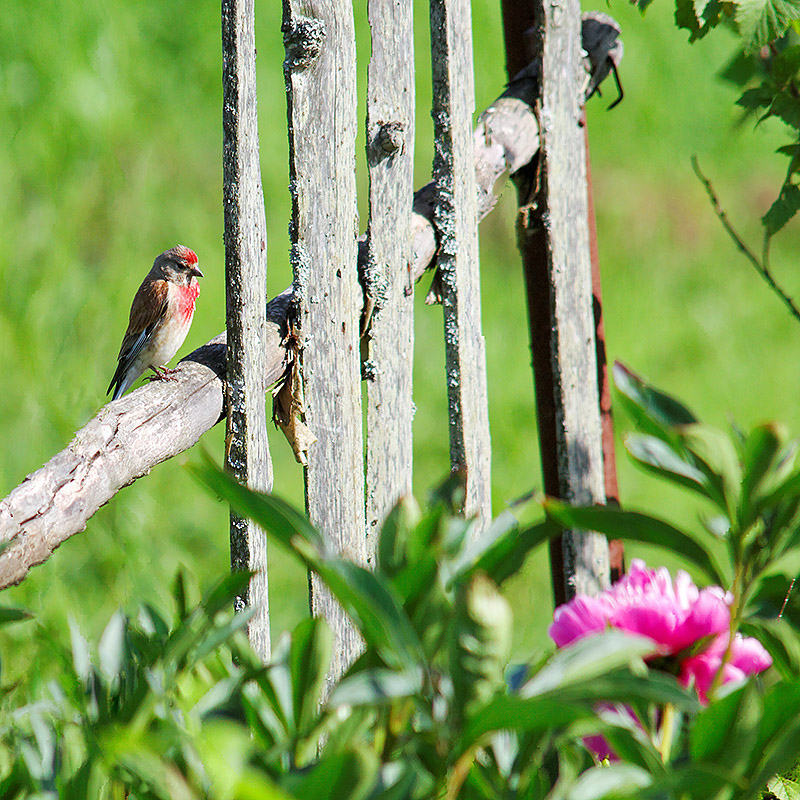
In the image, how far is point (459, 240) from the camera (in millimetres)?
1771

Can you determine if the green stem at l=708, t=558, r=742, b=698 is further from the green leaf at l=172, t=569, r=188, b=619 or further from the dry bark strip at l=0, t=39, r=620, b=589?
the dry bark strip at l=0, t=39, r=620, b=589

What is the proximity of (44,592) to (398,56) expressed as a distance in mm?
2080

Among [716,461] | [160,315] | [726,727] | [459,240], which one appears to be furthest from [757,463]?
[160,315]

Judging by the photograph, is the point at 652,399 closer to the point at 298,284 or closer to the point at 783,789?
the point at 783,789

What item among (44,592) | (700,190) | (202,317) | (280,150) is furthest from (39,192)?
(700,190)

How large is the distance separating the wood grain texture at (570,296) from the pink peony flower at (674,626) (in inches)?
47.8

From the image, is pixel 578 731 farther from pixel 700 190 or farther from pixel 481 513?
pixel 700 190

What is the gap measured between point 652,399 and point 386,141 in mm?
1000

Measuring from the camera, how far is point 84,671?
0.69 metres

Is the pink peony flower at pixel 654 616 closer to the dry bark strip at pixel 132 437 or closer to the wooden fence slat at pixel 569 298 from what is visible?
the dry bark strip at pixel 132 437

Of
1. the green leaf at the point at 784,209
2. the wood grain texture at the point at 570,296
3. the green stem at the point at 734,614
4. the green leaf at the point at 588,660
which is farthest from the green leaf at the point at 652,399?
the wood grain texture at the point at 570,296

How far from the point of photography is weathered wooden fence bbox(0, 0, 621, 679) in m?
1.33

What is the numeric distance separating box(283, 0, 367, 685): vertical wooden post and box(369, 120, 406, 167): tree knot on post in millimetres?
83

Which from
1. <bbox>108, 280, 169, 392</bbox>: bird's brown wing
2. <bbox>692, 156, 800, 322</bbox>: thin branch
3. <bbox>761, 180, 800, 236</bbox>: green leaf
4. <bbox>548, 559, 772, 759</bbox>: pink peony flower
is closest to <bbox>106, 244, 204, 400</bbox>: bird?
<bbox>108, 280, 169, 392</bbox>: bird's brown wing
